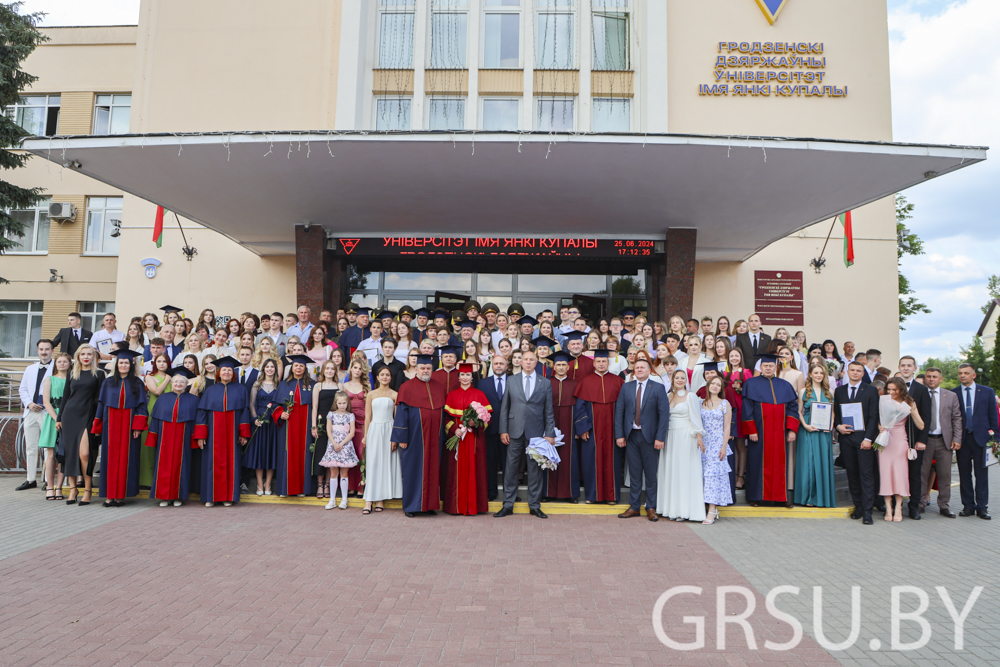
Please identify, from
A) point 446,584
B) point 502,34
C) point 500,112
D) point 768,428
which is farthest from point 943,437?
point 502,34

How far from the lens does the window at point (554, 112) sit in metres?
17.0

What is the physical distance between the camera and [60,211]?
70.0 ft

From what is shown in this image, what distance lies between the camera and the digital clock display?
13945mm

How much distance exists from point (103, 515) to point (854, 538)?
9.22 metres

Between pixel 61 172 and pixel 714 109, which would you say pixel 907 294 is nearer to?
pixel 714 109

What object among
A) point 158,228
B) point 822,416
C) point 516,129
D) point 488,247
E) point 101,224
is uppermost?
point 516,129

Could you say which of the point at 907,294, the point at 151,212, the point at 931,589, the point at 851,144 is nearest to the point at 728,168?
the point at 851,144

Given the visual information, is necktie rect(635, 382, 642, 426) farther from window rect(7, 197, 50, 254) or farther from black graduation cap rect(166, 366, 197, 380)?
window rect(7, 197, 50, 254)

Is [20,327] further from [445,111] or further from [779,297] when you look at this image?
[779,297]

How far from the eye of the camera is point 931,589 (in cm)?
531

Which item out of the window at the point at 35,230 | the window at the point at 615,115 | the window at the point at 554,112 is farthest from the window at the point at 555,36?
the window at the point at 35,230

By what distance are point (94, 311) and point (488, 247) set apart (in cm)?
1638

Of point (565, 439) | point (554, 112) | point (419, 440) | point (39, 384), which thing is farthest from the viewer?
point (554, 112)

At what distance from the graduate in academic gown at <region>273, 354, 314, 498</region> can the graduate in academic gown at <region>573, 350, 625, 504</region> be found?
376 centimetres
